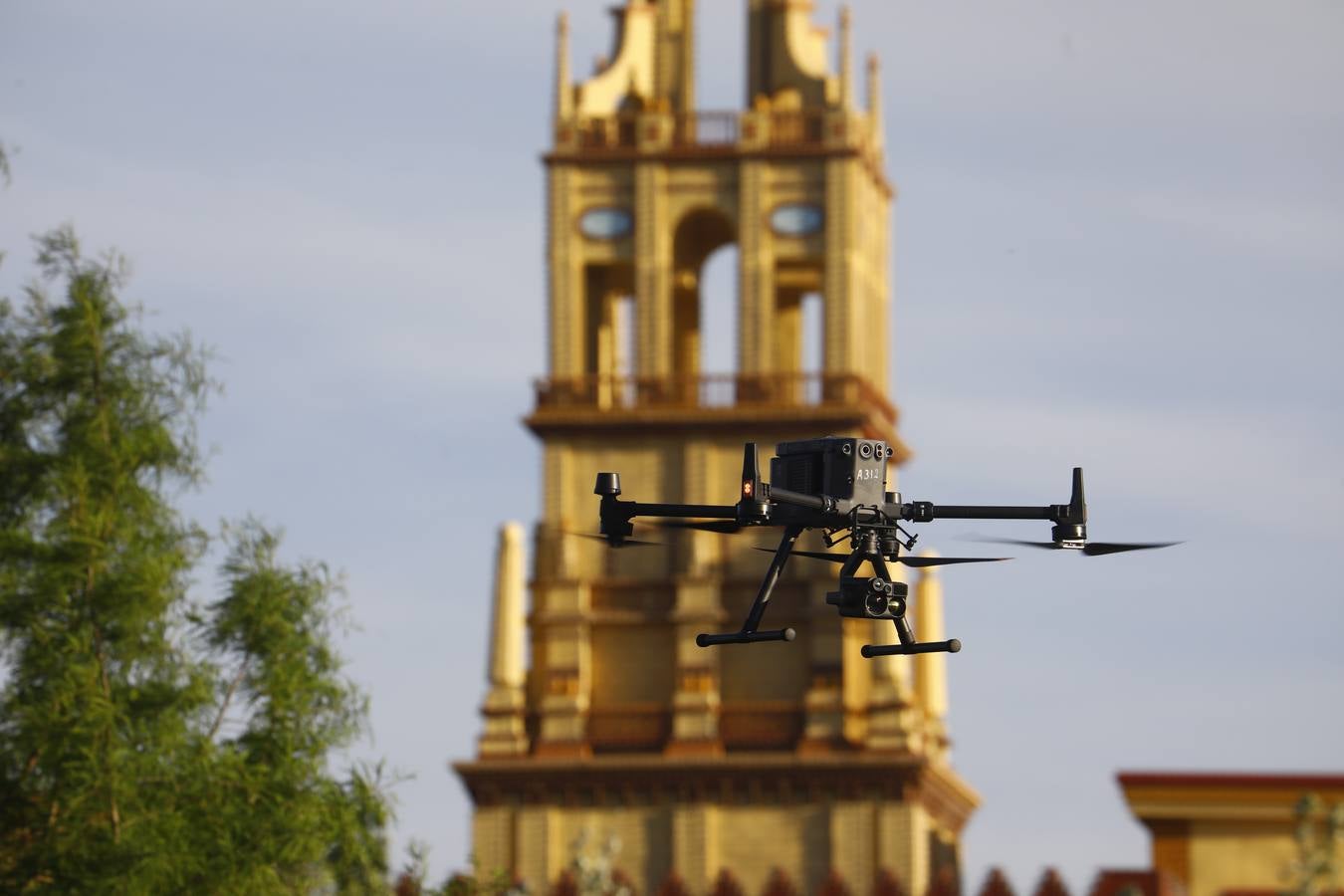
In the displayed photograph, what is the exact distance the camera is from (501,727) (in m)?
128

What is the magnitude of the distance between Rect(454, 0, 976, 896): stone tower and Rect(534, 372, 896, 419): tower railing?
76mm

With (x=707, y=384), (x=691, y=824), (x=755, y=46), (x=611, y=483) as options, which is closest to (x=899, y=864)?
(x=691, y=824)

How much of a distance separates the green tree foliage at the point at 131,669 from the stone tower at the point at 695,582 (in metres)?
45.1

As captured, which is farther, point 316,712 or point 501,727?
point 501,727

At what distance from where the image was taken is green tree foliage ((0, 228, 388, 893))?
75.8 meters

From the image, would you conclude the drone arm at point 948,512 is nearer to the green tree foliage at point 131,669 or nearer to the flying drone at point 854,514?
the flying drone at point 854,514

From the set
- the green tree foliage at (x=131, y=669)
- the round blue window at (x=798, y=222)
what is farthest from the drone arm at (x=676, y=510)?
the round blue window at (x=798, y=222)

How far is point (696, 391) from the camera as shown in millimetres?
130125

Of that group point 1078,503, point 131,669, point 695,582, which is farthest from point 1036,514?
point 695,582

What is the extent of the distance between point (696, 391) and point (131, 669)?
52.8 metres

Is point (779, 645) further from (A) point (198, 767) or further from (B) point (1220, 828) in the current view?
(A) point (198, 767)

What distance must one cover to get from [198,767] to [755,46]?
2381 inches

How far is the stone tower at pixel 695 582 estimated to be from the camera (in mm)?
126562

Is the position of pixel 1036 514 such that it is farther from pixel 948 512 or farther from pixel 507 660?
pixel 507 660
